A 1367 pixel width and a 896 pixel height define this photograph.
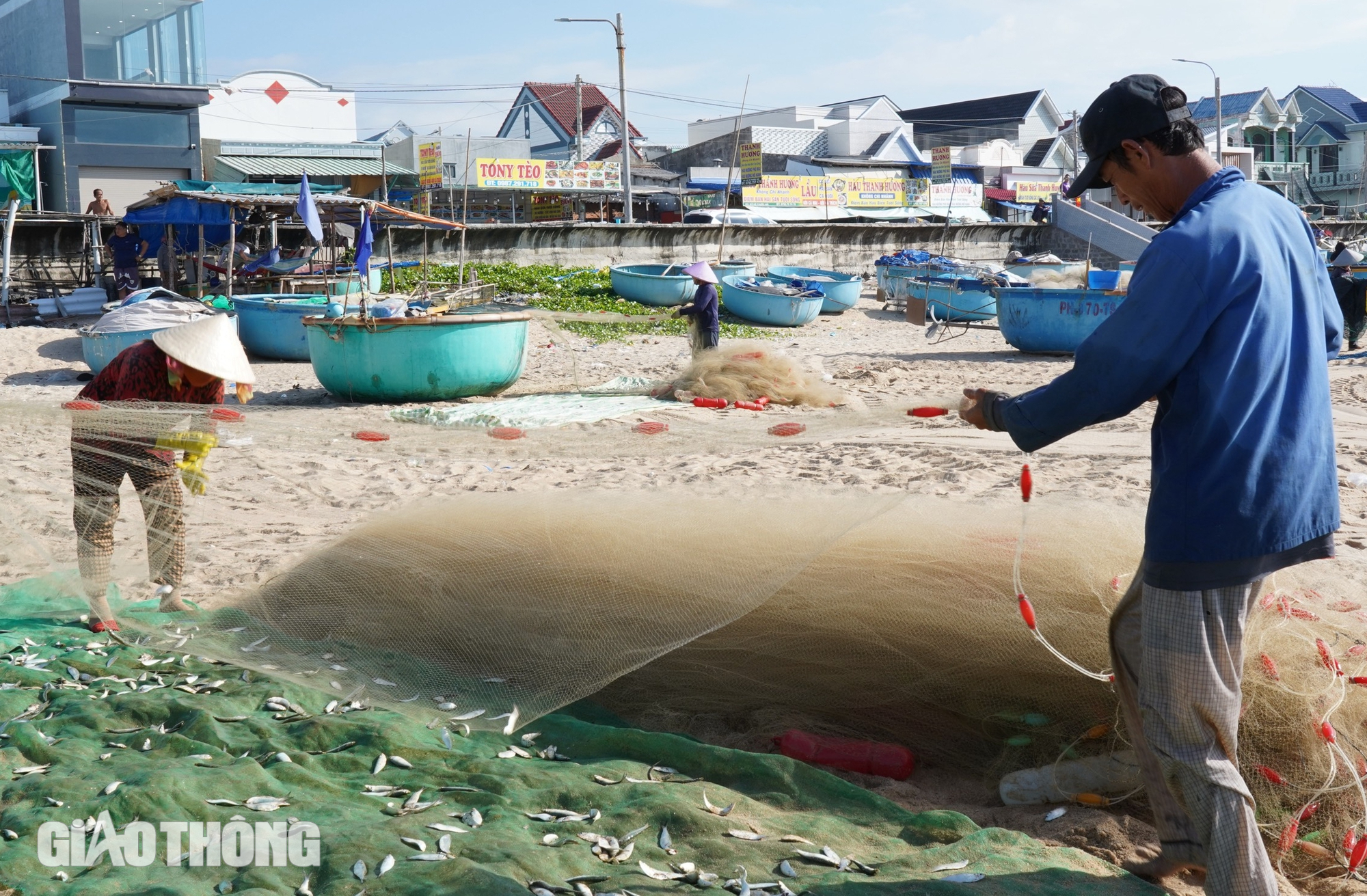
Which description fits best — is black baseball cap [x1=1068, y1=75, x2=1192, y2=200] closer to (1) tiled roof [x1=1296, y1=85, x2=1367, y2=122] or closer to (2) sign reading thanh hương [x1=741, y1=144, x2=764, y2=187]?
(2) sign reading thanh hương [x1=741, y1=144, x2=764, y2=187]

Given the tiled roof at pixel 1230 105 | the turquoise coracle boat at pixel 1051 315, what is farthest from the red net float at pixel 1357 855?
the tiled roof at pixel 1230 105

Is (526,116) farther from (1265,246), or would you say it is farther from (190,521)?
(1265,246)

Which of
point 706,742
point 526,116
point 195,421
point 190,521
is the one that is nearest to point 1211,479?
point 706,742

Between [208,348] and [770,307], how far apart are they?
1370 cm

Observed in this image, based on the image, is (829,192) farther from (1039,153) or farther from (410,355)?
(410,355)

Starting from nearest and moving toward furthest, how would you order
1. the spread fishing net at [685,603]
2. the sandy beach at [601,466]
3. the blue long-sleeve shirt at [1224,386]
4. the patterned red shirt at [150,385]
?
the blue long-sleeve shirt at [1224,386]
the spread fishing net at [685,603]
the sandy beach at [601,466]
the patterned red shirt at [150,385]

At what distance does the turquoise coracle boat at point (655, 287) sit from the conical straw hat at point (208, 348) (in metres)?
13.7

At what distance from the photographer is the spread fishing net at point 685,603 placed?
3.07m

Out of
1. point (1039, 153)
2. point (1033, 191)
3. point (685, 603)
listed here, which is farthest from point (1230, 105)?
point (685, 603)

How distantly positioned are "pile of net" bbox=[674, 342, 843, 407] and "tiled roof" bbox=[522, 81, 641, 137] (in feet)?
117

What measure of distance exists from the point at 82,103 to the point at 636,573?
22988mm

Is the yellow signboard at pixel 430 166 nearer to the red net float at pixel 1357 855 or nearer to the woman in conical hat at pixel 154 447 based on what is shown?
the woman in conical hat at pixel 154 447

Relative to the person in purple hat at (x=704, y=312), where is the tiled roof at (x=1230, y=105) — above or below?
above

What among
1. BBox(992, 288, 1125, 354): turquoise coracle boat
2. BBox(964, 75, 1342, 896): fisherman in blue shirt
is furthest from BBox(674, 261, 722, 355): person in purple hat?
BBox(964, 75, 1342, 896): fisherman in blue shirt
